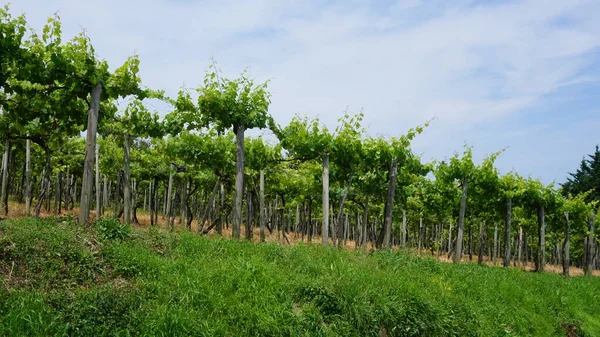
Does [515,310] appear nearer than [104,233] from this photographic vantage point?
No

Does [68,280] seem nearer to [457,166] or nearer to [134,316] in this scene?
[134,316]

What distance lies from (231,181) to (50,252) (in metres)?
12.4

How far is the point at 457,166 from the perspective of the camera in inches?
753

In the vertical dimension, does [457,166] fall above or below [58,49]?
below

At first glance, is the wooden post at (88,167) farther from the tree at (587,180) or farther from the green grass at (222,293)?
the tree at (587,180)

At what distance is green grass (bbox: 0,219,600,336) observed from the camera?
5715 millimetres

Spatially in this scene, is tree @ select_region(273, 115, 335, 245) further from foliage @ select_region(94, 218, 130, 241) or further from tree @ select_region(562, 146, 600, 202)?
tree @ select_region(562, 146, 600, 202)

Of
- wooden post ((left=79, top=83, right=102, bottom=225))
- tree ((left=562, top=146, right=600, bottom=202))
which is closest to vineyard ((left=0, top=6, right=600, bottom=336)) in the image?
wooden post ((left=79, top=83, right=102, bottom=225))

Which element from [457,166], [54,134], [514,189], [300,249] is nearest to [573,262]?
[514,189]

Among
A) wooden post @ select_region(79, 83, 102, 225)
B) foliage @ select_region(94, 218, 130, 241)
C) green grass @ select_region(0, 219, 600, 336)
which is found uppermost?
wooden post @ select_region(79, 83, 102, 225)

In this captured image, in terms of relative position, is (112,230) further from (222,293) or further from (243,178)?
(243,178)

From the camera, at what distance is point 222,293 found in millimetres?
6918

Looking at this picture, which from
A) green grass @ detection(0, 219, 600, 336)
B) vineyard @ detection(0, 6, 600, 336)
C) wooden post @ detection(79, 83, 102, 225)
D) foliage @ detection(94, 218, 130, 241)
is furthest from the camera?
wooden post @ detection(79, 83, 102, 225)

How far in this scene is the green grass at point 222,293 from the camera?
571cm
